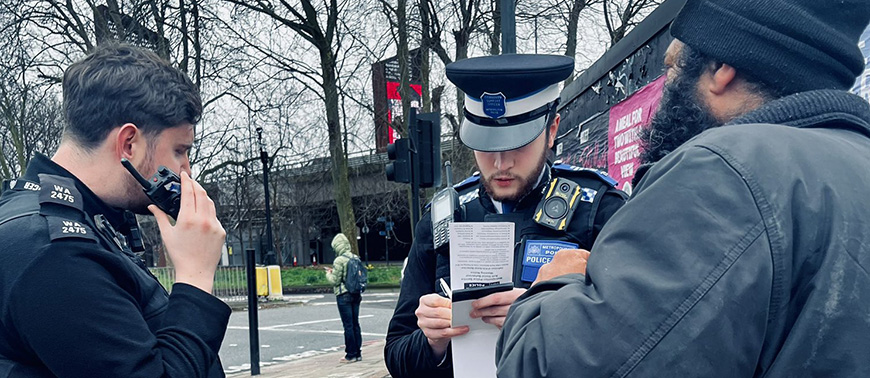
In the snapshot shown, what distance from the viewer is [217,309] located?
176cm

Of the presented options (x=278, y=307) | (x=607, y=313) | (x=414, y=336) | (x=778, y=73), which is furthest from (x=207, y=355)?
(x=278, y=307)

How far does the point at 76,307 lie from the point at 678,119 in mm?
1339

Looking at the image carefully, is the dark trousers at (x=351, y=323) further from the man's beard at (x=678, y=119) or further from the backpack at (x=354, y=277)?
the man's beard at (x=678, y=119)

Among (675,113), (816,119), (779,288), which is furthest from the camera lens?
(675,113)

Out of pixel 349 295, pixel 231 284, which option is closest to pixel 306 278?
pixel 231 284

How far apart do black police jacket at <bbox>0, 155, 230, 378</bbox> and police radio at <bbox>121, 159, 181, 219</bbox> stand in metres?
0.15

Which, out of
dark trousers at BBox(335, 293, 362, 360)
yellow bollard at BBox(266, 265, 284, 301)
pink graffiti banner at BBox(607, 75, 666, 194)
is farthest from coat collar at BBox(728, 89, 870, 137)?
yellow bollard at BBox(266, 265, 284, 301)

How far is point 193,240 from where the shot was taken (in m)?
1.79

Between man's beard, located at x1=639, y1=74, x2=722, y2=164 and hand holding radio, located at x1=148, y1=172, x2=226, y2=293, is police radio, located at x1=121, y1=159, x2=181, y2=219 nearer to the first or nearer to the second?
hand holding radio, located at x1=148, y1=172, x2=226, y2=293

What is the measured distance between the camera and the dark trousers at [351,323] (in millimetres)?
10094

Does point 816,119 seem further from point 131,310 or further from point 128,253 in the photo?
point 128,253

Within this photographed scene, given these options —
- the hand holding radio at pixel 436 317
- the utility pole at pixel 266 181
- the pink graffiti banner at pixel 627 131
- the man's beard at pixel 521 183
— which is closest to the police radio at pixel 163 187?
the hand holding radio at pixel 436 317

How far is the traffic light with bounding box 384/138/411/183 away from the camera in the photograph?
7.72m

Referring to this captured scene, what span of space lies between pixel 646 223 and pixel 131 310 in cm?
116
